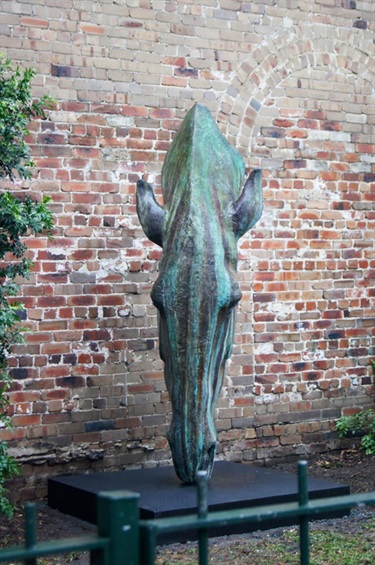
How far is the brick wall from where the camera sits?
288 inches

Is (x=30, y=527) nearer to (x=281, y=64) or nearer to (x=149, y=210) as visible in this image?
(x=149, y=210)

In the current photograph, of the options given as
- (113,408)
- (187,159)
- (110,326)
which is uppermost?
(187,159)

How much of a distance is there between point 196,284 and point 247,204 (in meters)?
0.63

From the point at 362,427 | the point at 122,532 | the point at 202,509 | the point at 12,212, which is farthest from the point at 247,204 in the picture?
the point at 122,532

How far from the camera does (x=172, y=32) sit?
7.90 m

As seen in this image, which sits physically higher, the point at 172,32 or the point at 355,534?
the point at 172,32

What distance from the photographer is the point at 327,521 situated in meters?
6.41

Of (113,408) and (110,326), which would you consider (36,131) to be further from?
(113,408)

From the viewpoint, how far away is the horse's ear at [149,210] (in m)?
6.27

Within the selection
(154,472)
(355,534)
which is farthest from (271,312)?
(355,534)

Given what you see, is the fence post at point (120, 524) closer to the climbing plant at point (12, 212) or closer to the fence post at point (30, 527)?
the fence post at point (30, 527)

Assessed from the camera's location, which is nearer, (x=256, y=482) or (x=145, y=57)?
(x=256, y=482)

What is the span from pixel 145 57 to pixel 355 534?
12.6 feet

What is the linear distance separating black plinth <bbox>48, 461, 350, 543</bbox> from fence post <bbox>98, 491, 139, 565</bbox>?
3.16 meters
